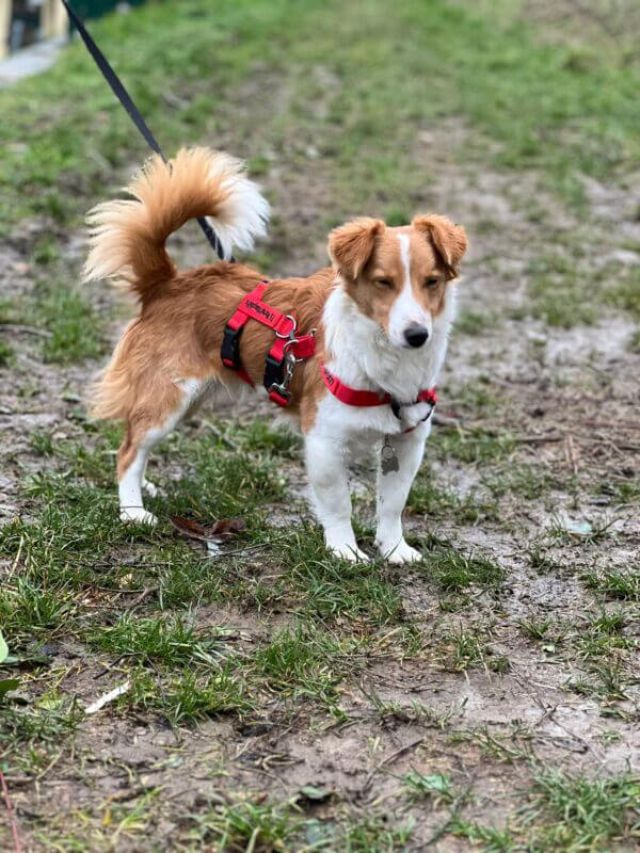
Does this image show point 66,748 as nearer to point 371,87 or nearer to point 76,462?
point 76,462

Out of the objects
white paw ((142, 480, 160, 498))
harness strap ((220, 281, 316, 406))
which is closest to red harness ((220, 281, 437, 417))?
harness strap ((220, 281, 316, 406))

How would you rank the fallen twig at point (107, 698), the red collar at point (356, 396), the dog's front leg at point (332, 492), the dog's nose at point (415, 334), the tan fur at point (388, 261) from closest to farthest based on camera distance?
the fallen twig at point (107, 698) → the dog's nose at point (415, 334) → the tan fur at point (388, 261) → the red collar at point (356, 396) → the dog's front leg at point (332, 492)

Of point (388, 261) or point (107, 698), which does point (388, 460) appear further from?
point (107, 698)

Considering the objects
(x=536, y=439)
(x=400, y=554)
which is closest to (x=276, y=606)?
(x=400, y=554)

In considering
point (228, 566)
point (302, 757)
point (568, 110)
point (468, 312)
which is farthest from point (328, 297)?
point (568, 110)

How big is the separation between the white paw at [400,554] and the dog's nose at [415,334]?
996mm

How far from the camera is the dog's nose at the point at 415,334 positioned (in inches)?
135

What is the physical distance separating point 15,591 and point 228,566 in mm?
799

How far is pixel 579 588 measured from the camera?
12.9 feet

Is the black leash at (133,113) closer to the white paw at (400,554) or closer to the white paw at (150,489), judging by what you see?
the white paw at (150,489)

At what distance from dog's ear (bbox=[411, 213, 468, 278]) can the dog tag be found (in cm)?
72

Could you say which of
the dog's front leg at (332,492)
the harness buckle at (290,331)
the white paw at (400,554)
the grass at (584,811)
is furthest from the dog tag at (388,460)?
the grass at (584,811)

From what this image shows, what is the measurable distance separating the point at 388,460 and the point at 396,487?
0.11 meters

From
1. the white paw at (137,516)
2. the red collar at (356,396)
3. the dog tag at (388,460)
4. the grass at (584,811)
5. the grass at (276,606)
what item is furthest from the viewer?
the white paw at (137,516)
